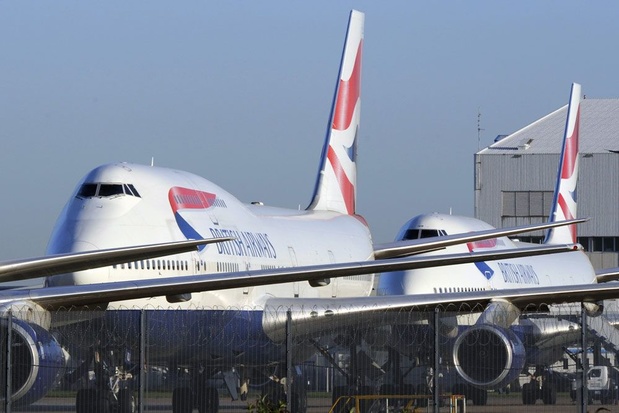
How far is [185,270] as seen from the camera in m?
20.1

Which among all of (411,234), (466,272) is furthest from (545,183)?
(466,272)

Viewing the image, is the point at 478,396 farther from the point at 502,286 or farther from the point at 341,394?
the point at 502,286

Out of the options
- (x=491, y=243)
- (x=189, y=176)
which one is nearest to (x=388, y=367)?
(x=189, y=176)

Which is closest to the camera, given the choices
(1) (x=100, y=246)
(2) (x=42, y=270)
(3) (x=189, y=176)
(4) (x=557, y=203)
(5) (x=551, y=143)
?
(2) (x=42, y=270)

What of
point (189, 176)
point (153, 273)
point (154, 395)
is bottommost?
point (154, 395)

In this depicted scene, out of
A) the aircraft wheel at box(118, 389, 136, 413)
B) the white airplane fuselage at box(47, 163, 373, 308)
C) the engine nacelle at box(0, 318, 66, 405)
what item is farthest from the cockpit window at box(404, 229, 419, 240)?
the engine nacelle at box(0, 318, 66, 405)

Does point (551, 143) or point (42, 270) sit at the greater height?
point (551, 143)

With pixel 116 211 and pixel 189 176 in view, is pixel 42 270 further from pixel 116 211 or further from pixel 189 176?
pixel 189 176

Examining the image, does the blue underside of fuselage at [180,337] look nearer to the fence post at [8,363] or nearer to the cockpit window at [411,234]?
the fence post at [8,363]

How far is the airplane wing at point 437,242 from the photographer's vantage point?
79.0 ft

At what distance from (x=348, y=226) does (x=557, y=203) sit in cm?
1320

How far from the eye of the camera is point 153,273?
19.3 metres

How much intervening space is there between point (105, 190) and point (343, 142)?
1276cm

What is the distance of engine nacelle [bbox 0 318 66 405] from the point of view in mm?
14570
